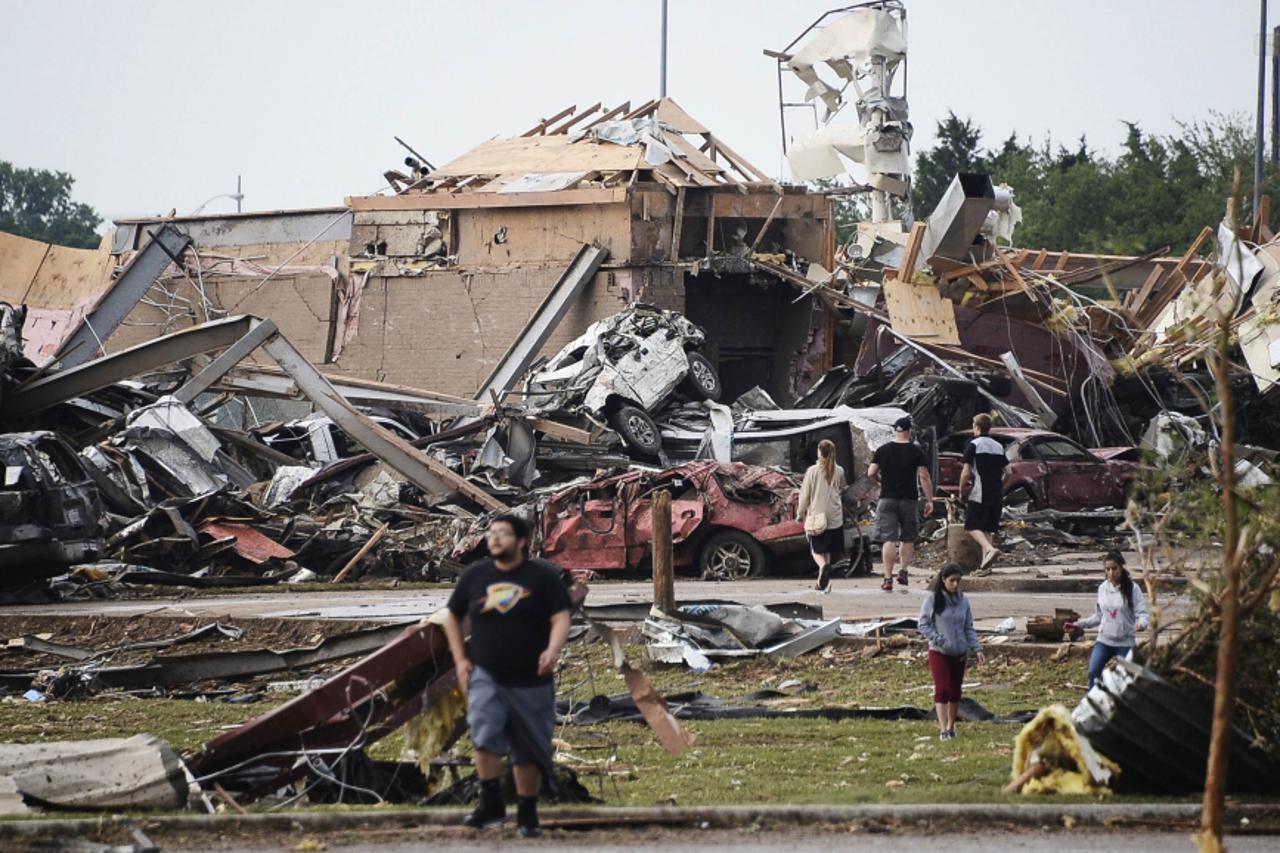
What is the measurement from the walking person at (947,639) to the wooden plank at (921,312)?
2371 cm

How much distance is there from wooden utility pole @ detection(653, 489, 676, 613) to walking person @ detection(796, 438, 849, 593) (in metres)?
2.87

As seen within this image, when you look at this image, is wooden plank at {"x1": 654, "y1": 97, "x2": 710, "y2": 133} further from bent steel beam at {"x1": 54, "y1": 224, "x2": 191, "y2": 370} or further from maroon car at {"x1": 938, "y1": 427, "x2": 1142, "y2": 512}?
maroon car at {"x1": 938, "y1": 427, "x2": 1142, "y2": 512}

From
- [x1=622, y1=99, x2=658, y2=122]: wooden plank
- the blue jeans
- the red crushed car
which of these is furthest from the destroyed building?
the blue jeans

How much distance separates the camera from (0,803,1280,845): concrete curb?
832cm

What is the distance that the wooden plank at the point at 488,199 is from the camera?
3538cm

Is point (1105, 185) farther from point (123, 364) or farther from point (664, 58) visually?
point (123, 364)

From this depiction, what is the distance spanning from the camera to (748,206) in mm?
35938

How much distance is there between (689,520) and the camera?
2064cm

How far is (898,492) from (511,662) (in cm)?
1064

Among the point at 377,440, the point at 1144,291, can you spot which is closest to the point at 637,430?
the point at 377,440

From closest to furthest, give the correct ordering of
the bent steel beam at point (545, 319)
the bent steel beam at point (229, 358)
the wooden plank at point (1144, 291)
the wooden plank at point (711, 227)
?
1. the bent steel beam at point (229, 358)
2. the bent steel beam at point (545, 319)
3. the wooden plank at point (711, 227)
4. the wooden plank at point (1144, 291)

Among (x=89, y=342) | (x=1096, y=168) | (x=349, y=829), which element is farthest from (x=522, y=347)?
(x=1096, y=168)

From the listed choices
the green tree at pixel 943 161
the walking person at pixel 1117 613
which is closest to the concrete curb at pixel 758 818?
the walking person at pixel 1117 613

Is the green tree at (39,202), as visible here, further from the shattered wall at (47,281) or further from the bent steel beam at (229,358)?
the bent steel beam at (229,358)
